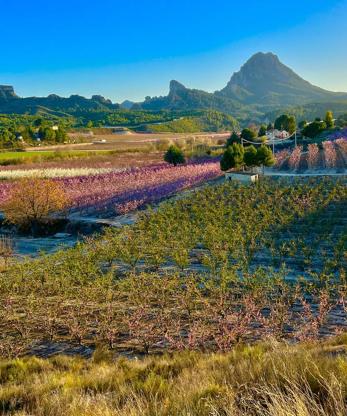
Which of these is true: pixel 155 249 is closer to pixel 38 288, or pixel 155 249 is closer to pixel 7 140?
pixel 38 288

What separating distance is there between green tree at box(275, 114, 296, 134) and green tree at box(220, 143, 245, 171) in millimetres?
26071

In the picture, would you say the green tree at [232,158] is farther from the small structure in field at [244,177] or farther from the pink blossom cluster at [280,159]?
the pink blossom cluster at [280,159]

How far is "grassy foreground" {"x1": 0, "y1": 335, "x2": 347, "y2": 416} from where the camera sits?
449cm

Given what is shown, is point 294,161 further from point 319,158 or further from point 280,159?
point 280,159

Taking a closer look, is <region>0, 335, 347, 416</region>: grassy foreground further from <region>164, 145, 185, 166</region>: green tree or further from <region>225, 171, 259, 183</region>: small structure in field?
<region>164, 145, 185, 166</region>: green tree

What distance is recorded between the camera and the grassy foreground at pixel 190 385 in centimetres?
449

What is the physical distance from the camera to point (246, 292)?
38.7 feet

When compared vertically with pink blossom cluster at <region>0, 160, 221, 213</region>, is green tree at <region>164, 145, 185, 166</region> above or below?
above

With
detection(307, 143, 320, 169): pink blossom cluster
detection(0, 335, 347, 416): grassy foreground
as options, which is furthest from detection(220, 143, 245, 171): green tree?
detection(0, 335, 347, 416): grassy foreground

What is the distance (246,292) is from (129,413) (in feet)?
24.7

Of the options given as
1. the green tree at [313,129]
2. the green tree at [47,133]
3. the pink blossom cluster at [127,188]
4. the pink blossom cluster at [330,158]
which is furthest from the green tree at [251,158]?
the green tree at [47,133]

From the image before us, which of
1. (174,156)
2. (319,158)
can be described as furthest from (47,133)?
(319,158)

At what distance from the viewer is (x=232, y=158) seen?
35438 millimetres

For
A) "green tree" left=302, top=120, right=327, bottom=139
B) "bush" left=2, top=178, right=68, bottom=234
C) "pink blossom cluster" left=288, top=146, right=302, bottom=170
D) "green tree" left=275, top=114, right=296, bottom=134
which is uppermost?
"green tree" left=275, top=114, right=296, bottom=134
